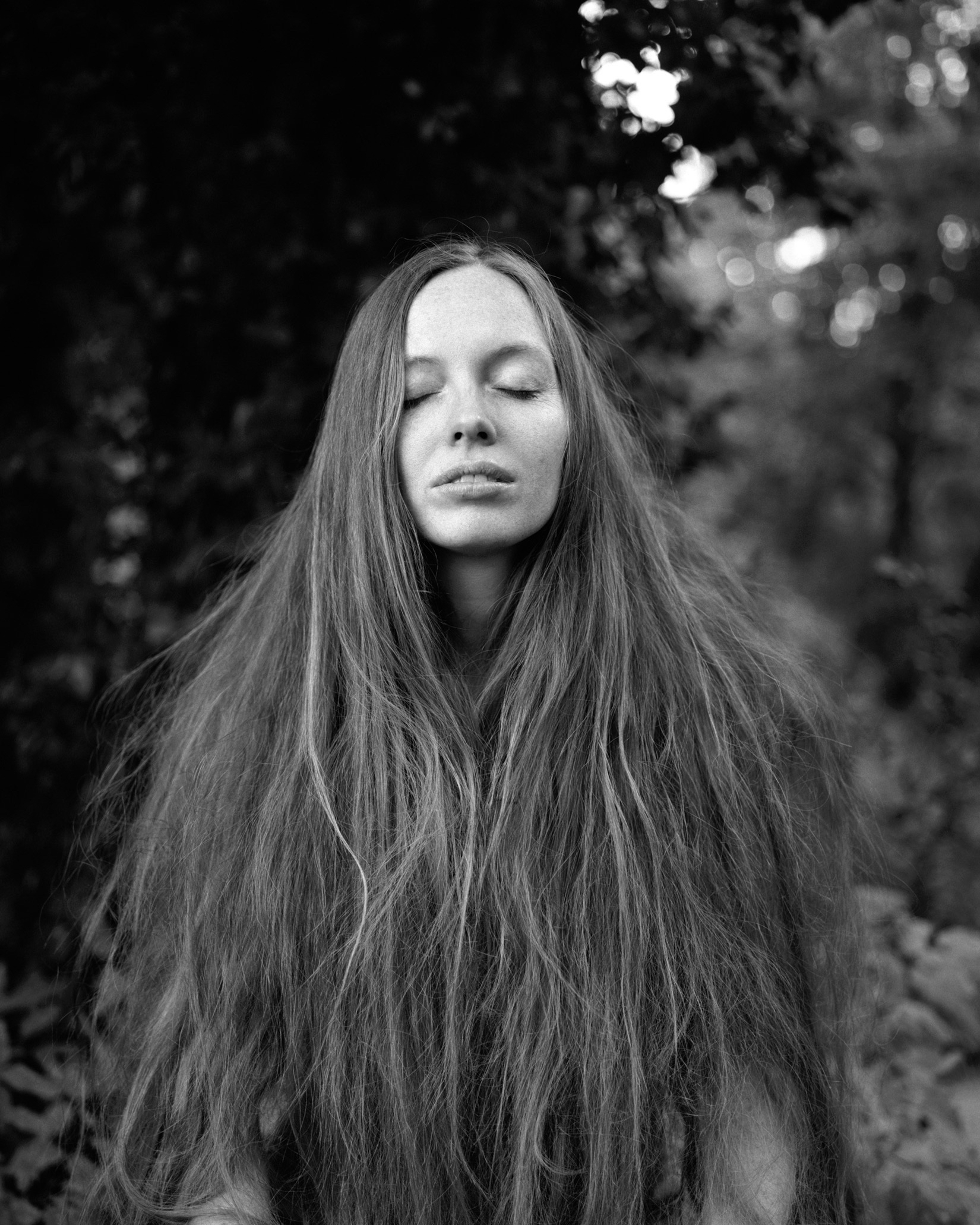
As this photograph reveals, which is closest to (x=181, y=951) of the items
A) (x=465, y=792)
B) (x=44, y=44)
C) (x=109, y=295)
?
(x=465, y=792)

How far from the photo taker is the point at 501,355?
162cm

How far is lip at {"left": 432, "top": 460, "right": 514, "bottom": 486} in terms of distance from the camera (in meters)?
1.56

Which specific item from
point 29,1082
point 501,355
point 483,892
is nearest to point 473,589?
point 501,355

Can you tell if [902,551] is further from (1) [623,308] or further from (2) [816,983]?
(2) [816,983]

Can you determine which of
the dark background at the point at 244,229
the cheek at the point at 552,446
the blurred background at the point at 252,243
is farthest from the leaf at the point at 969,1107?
the cheek at the point at 552,446

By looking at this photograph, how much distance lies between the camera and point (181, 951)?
1624 mm

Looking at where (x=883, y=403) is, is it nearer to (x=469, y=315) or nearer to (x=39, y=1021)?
(x=469, y=315)

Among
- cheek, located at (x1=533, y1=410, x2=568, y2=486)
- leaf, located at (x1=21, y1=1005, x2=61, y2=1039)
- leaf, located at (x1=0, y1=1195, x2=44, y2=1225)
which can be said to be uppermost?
cheek, located at (x1=533, y1=410, x2=568, y2=486)

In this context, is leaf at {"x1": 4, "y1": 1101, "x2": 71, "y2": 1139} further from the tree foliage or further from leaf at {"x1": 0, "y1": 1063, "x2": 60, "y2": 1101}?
the tree foliage

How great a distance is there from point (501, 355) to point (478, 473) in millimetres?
198

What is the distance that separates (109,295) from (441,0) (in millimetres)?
1025

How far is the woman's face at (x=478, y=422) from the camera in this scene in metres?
1.57

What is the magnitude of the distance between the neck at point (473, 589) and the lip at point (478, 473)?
0.15m

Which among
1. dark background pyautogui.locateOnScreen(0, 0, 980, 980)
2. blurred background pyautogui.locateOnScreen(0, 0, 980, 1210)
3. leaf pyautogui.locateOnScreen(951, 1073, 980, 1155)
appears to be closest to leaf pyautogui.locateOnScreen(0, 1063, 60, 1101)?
blurred background pyautogui.locateOnScreen(0, 0, 980, 1210)
